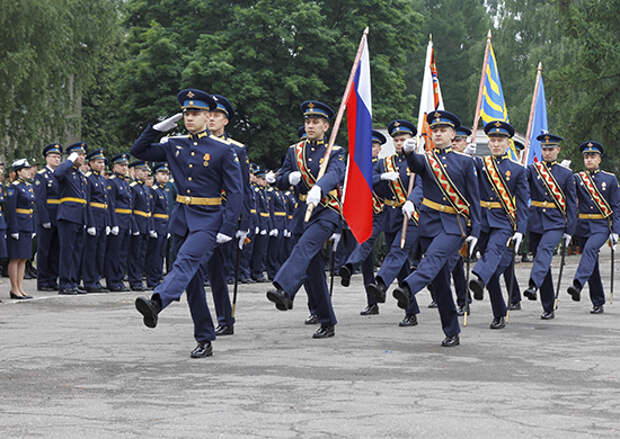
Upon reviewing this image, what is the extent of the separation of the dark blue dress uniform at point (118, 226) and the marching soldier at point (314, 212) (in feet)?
22.8

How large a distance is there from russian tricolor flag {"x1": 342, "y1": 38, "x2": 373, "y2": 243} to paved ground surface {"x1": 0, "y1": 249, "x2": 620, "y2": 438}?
3.76 feet

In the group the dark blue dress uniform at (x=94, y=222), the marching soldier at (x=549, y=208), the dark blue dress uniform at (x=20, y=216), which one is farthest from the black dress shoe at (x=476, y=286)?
the dark blue dress uniform at (x=94, y=222)

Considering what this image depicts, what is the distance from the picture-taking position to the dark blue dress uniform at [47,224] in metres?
16.4

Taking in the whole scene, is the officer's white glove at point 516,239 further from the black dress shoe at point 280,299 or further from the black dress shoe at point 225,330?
the black dress shoe at point 280,299

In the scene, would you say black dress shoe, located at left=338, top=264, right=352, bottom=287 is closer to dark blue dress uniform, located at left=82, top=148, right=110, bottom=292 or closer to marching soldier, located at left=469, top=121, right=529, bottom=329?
marching soldier, located at left=469, top=121, right=529, bottom=329

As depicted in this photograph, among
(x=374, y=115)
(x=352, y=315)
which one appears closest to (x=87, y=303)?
(x=352, y=315)

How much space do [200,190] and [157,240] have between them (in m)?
9.65

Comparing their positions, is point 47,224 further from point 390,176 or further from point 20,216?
point 390,176

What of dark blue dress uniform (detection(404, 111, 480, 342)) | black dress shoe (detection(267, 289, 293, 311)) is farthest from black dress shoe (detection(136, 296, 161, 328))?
dark blue dress uniform (detection(404, 111, 480, 342))

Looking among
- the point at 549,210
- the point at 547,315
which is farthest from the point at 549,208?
the point at 547,315

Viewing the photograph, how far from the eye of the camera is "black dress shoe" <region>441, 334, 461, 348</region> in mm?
9850

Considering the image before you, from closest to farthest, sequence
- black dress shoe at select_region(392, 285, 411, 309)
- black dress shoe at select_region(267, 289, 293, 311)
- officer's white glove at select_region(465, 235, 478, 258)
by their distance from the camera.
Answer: black dress shoe at select_region(392, 285, 411, 309)
black dress shoe at select_region(267, 289, 293, 311)
officer's white glove at select_region(465, 235, 478, 258)

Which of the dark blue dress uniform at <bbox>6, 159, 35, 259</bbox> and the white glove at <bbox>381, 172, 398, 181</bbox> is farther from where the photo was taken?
the dark blue dress uniform at <bbox>6, 159, 35, 259</bbox>

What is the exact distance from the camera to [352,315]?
43.1 feet
